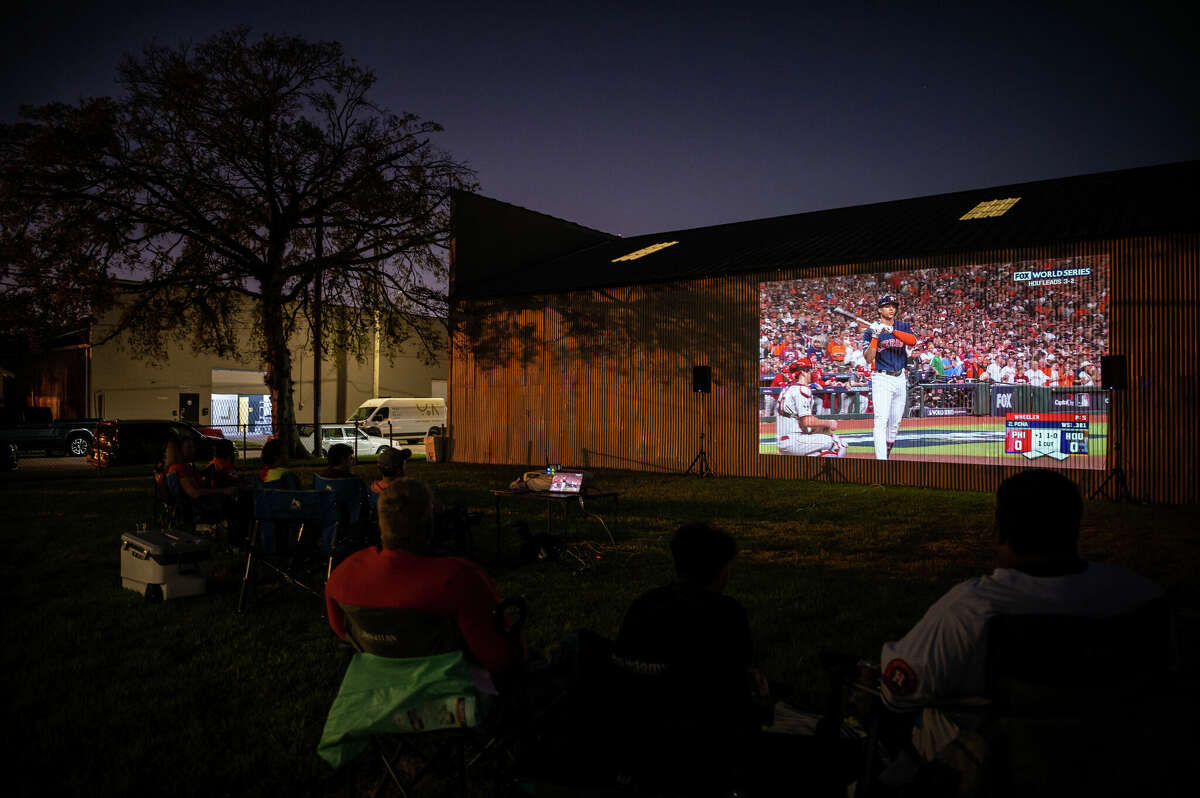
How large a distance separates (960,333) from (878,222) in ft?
17.6

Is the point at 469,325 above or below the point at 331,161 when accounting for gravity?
below

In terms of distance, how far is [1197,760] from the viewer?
148 centimetres

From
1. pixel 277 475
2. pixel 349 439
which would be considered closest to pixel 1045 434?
pixel 277 475

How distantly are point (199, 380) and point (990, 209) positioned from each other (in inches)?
1200

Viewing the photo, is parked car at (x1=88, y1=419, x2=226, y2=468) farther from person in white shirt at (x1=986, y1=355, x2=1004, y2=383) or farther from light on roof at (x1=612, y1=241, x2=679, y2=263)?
person in white shirt at (x1=986, y1=355, x2=1004, y2=383)

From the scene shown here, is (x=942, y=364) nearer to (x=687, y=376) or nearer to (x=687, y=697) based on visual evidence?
(x=687, y=376)

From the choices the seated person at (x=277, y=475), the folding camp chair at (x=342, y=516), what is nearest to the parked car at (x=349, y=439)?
the seated person at (x=277, y=475)

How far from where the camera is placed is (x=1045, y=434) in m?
12.8

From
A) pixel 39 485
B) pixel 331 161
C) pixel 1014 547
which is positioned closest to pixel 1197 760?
pixel 1014 547

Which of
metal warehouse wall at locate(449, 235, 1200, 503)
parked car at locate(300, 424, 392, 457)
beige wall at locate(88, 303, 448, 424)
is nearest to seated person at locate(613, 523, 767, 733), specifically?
metal warehouse wall at locate(449, 235, 1200, 503)

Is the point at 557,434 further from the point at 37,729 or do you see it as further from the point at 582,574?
the point at 37,729

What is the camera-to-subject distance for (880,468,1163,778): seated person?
1.79 meters

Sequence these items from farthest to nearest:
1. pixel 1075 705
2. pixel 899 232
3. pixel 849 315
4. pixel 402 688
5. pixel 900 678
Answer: pixel 899 232, pixel 849 315, pixel 402 688, pixel 900 678, pixel 1075 705

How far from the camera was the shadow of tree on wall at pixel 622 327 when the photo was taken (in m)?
16.8
